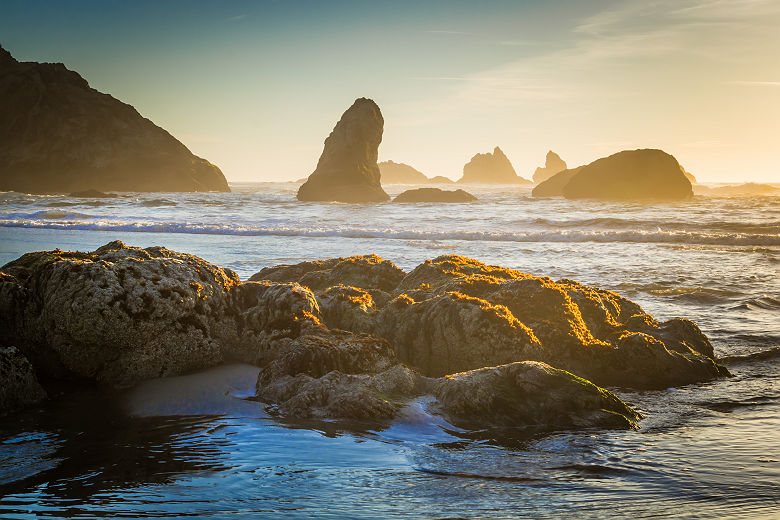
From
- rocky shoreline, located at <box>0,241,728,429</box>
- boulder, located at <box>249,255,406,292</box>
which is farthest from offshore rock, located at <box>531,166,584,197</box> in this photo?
rocky shoreline, located at <box>0,241,728,429</box>

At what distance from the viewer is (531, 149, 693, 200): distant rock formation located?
2459 inches

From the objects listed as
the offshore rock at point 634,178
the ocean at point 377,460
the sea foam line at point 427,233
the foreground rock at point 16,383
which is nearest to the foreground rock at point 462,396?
the ocean at point 377,460

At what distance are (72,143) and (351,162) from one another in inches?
2145

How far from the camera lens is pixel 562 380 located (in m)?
5.70

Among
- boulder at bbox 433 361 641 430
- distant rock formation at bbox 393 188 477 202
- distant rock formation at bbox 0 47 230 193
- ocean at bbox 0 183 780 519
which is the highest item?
distant rock formation at bbox 0 47 230 193

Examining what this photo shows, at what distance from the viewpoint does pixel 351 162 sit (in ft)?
257

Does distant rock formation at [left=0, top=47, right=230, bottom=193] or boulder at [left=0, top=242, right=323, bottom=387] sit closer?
boulder at [left=0, top=242, right=323, bottom=387]

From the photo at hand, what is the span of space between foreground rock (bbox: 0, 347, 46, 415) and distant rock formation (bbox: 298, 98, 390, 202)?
220 feet

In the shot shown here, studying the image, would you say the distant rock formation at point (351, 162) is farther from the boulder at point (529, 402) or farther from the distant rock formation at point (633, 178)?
the boulder at point (529, 402)

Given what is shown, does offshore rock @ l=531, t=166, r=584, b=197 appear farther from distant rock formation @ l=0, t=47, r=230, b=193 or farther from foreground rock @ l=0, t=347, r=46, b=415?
foreground rock @ l=0, t=347, r=46, b=415

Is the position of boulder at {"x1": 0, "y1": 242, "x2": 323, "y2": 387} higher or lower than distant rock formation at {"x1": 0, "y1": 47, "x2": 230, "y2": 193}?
lower

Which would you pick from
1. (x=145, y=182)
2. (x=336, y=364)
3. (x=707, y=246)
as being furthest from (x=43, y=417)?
(x=145, y=182)

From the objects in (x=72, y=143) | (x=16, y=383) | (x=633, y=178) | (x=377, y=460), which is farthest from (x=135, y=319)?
(x=72, y=143)

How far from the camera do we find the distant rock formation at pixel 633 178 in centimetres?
6247
